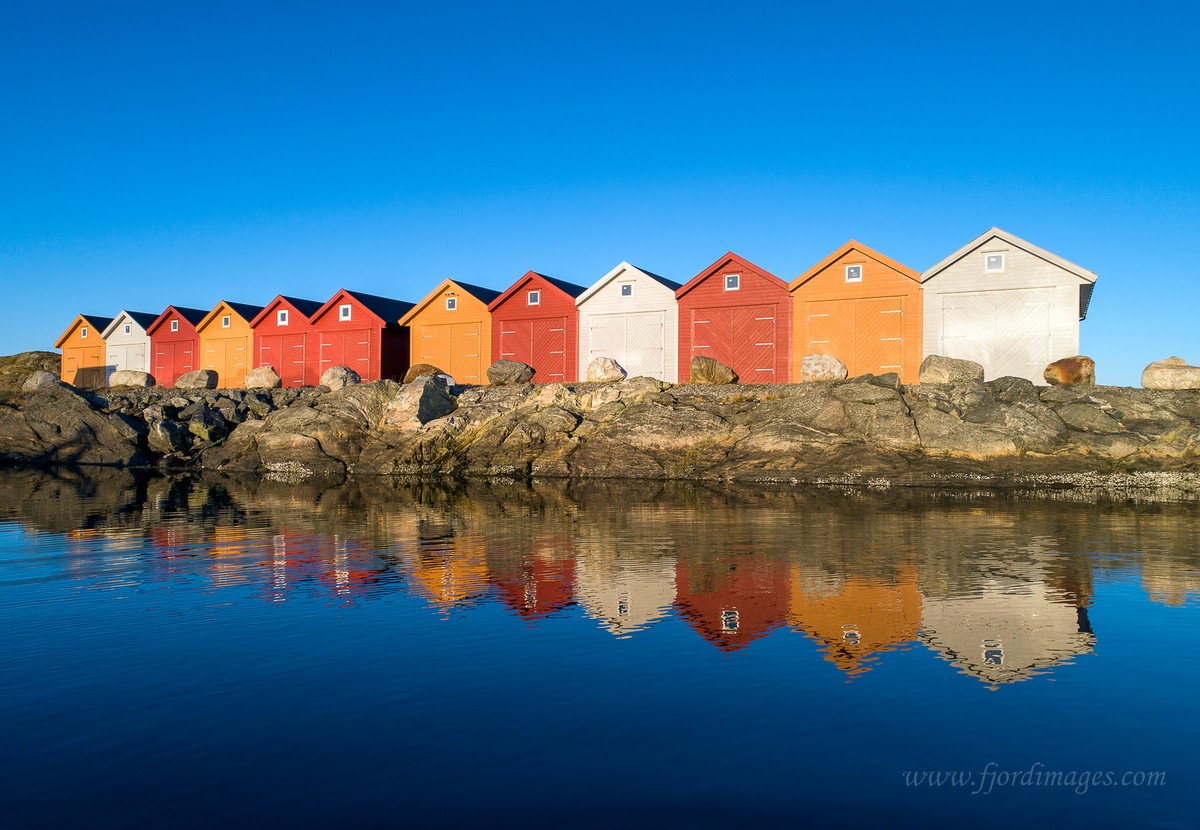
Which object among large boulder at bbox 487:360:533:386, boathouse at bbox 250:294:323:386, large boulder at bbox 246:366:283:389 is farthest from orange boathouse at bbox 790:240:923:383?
large boulder at bbox 246:366:283:389

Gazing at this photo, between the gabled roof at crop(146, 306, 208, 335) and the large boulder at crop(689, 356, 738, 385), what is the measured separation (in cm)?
3246

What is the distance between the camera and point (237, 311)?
52.2 m

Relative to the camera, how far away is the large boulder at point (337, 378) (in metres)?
44.2

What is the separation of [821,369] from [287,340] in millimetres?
A: 29816

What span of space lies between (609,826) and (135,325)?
61.1 meters

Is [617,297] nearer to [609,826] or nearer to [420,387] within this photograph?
[420,387]

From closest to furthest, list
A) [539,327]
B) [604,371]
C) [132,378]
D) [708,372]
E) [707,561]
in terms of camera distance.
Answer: [707,561] → [708,372] → [604,371] → [539,327] → [132,378]

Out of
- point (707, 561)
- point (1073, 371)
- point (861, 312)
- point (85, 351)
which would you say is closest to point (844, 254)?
point (861, 312)

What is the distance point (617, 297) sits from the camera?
139ft

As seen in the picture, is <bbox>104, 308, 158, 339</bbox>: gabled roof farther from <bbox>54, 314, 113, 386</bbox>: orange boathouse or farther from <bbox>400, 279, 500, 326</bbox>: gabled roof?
<bbox>400, 279, 500, 326</bbox>: gabled roof

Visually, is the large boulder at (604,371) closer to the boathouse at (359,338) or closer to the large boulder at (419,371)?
the large boulder at (419,371)

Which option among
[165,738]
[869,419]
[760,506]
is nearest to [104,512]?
[760,506]

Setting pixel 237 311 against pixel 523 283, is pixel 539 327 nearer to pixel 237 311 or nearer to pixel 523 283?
pixel 523 283

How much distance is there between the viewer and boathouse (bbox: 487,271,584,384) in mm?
43281
